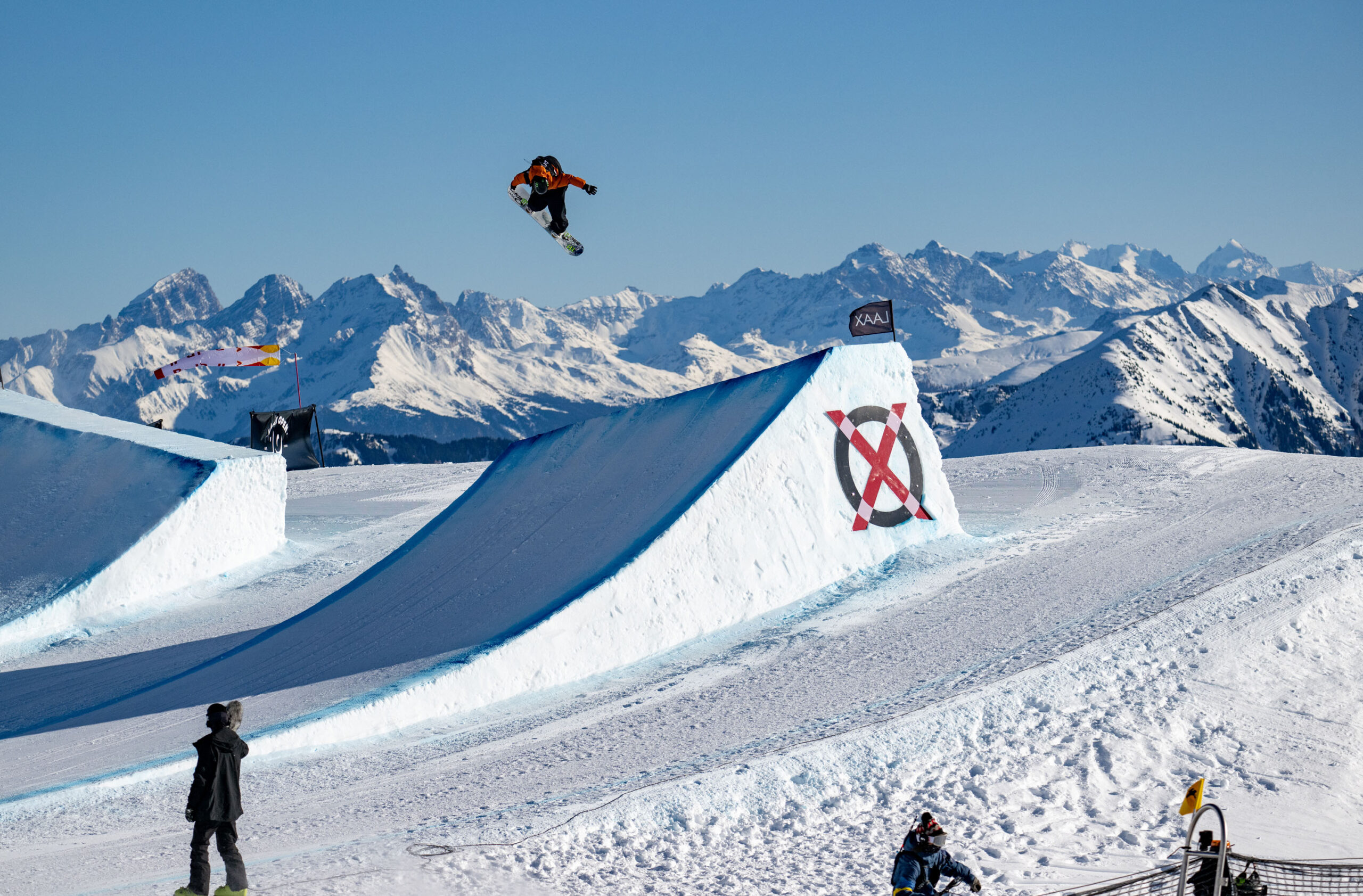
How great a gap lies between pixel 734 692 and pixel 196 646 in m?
8.83

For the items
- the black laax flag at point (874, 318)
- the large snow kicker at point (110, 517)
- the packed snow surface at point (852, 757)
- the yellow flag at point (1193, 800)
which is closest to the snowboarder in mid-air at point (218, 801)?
the packed snow surface at point (852, 757)

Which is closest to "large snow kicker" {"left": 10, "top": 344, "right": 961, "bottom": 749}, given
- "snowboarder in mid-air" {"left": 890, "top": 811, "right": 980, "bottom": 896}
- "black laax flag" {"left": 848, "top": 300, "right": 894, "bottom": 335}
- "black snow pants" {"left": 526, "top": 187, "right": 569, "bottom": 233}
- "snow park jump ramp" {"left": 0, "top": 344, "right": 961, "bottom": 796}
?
"snow park jump ramp" {"left": 0, "top": 344, "right": 961, "bottom": 796}

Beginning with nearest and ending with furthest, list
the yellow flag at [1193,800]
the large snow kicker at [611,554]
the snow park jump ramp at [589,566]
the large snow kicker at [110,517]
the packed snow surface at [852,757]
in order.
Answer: the yellow flag at [1193,800] < the packed snow surface at [852,757] < the snow park jump ramp at [589,566] < the large snow kicker at [611,554] < the large snow kicker at [110,517]

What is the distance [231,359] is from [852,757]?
2709cm

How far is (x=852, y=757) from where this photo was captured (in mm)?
9000

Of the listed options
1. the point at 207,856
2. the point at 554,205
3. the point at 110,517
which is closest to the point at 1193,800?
the point at 207,856

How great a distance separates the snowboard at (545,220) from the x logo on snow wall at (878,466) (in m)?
4.45

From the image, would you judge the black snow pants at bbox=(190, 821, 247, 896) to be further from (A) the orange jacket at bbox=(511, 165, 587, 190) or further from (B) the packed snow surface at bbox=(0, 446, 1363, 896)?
(A) the orange jacket at bbox=(511, 165, 587, 190)

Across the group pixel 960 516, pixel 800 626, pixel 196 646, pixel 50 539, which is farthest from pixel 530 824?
pixel 50 539

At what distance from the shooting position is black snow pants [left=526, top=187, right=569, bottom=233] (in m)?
13.6

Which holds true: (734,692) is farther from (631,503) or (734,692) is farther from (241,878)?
(241,878)

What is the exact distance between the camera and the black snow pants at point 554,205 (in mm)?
13594

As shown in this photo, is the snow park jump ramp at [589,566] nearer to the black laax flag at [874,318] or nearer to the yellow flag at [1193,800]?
the black laax flag at [874,318]

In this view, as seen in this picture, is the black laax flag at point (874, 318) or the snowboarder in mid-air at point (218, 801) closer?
the snowboarder in mid-air at point (218, 801)
